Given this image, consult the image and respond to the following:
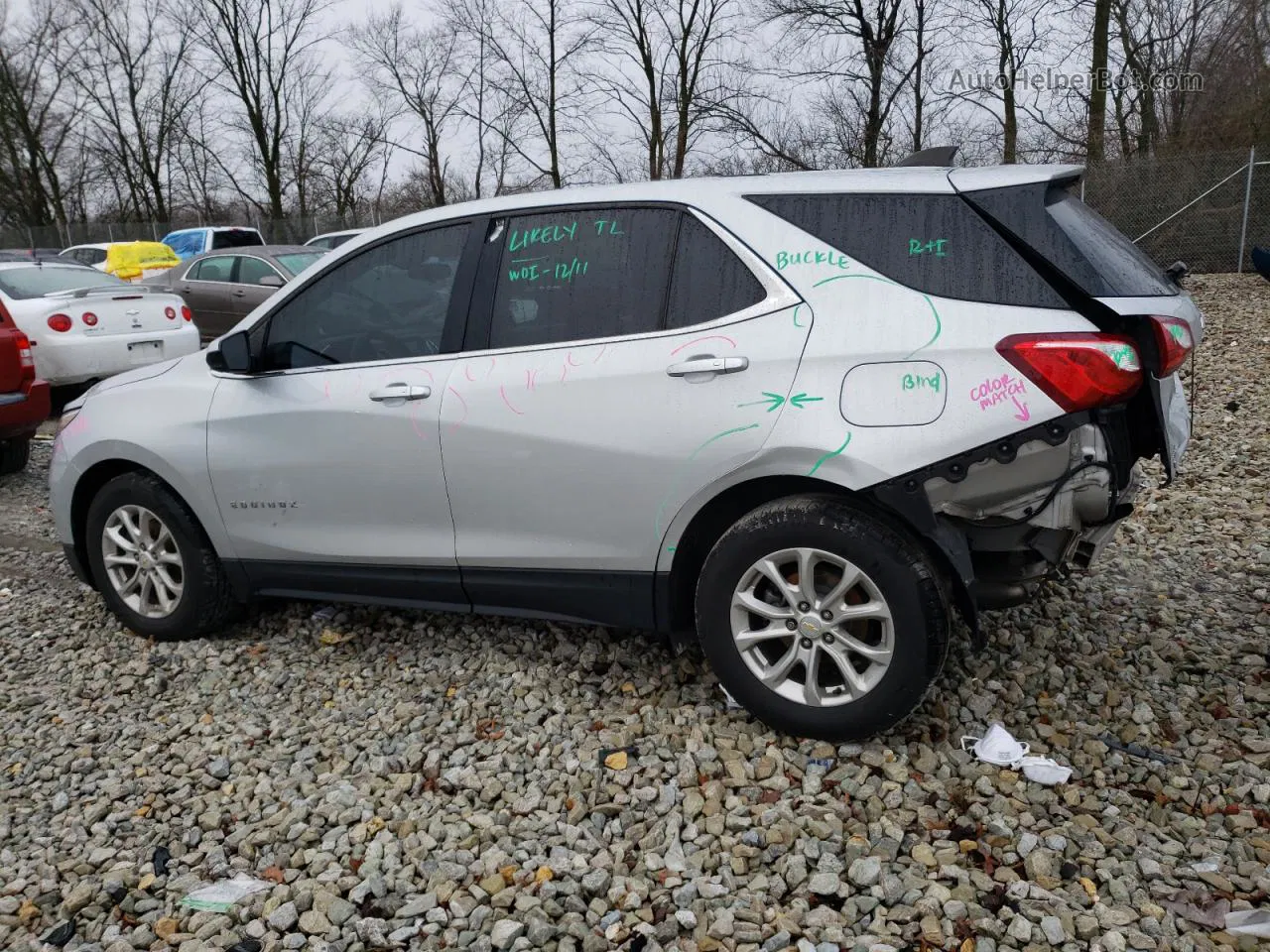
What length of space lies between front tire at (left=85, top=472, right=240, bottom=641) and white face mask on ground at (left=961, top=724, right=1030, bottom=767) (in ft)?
10.0

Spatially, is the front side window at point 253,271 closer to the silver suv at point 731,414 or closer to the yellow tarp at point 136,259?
the yellow tarp at point 136,259

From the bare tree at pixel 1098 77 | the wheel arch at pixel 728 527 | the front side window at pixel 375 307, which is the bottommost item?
the wheel arch at pixel 728 527

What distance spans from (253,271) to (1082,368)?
1267 centimetres

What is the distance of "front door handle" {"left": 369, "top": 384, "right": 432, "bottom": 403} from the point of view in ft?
11.4

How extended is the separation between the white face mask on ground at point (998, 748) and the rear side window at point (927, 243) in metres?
1.35

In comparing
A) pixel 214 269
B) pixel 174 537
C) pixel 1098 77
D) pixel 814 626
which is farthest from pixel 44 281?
pixel 1098 77

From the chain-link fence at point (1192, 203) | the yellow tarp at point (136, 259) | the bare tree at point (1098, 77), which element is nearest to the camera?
the chain-link fence at point (1192, 203)

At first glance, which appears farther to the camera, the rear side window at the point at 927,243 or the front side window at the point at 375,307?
the front side window at the point at 375,307

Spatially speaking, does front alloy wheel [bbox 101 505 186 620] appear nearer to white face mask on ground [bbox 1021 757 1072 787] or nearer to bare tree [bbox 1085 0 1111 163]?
white face mask on ground [bbox 1021 757 1072 787]

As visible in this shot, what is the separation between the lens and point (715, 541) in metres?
3.23

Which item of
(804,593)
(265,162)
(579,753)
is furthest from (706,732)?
(265,162)

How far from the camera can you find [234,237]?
21344 millimetres

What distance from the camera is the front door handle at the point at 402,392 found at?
3.47 meters

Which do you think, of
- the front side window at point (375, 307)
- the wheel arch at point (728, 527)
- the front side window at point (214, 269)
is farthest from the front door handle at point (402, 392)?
the front side window at point (214, 269)
